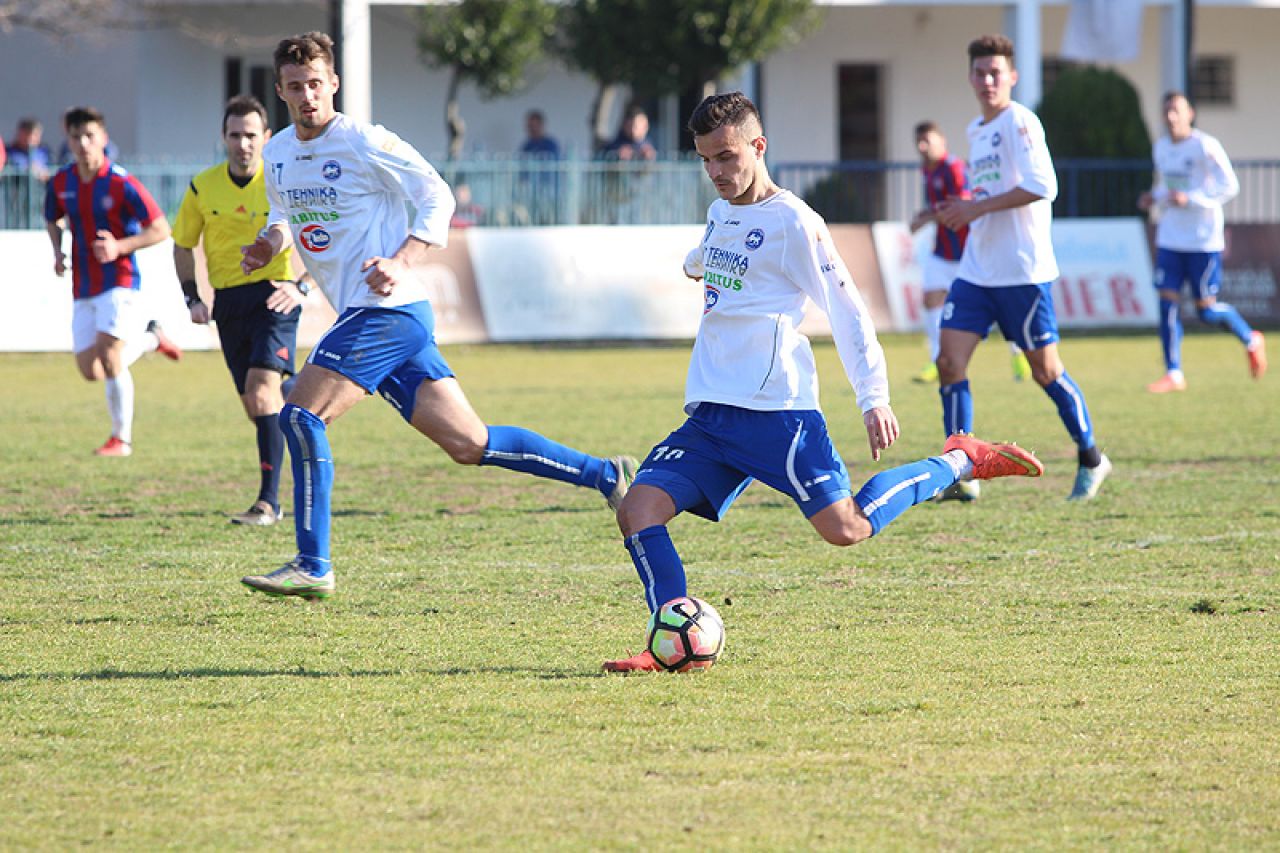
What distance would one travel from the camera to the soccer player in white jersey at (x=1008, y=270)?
886 cm

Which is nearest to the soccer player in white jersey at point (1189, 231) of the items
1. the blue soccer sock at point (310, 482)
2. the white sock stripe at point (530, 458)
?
the white sock stripe at point (530, 458)

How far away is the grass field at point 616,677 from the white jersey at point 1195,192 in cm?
474

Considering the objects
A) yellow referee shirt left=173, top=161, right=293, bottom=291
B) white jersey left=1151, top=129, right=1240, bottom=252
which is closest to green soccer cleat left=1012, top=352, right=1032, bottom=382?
white jersey left=1151, top=129, right=1240, bottom=252

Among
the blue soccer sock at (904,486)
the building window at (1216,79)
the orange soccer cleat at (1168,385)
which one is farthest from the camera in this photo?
the building window at (1216,79)

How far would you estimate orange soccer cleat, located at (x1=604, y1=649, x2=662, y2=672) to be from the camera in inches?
212

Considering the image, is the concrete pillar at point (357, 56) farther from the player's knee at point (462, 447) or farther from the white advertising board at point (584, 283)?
the player's knee at point (462, 447)

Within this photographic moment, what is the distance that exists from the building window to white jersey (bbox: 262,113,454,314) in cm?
2840

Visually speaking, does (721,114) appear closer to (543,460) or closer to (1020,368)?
(543,460)

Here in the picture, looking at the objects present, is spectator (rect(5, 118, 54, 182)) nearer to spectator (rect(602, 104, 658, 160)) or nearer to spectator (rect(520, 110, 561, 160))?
spectator (rect(520, 110, 561, 160))

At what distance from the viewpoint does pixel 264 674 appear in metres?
5.38

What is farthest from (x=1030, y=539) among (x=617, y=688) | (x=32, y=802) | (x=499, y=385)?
(x=499, y=385)

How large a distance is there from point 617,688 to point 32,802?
1688 millimetres

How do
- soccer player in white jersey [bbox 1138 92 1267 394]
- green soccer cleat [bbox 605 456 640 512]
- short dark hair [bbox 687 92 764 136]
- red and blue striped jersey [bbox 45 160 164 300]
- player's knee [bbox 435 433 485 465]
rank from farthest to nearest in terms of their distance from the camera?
soccer player in white jersey [bbox 1138 92 1267 394] → red and blue striped jersey [bbox 45 160 164 300] → green soccer cleat [bbox 605 456 640 512] → player's knee [bbox 435 433 485 465] → short dark hair [bbox 687 92 764 136]

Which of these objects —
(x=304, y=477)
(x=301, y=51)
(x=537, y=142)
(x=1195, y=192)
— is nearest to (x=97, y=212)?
(x=301, y=51)
